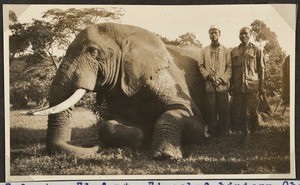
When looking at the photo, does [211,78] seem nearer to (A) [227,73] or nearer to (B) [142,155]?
(A) [227,73]

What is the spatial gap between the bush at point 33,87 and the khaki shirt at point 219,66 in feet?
1.31

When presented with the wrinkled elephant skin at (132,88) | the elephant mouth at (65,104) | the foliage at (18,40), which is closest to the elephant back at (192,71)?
the wrinkled elephant skin at (132,88)

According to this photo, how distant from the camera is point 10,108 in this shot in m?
1.50

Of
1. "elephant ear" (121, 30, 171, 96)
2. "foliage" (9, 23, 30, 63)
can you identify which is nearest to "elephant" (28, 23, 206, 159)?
"elephant ear" (121, 30, 171, 96)

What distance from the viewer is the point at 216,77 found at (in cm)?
148

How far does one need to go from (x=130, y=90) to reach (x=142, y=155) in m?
0.18

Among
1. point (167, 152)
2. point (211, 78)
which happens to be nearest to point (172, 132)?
point (167, 152)

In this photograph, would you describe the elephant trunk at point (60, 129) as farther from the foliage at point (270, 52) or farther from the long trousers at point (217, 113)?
the foliage at point (270, 52)

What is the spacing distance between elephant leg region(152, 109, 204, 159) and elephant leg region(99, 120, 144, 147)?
48mm

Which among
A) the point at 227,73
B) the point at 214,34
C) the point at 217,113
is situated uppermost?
the point at 214,34

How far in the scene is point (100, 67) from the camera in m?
1.45

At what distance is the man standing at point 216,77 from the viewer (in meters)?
1.48

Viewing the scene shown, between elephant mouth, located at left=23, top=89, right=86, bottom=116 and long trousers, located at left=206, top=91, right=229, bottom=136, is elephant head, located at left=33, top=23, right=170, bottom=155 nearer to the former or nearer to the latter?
elephant mouth, located at left=23, top=89, right=86, bottom=116

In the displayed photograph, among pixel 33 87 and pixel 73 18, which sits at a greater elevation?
pixel 73 18
